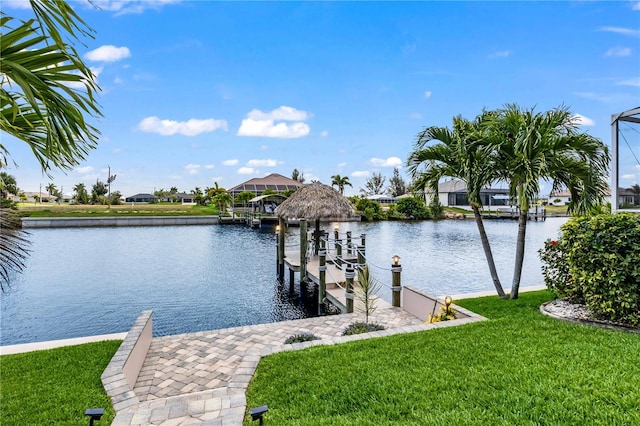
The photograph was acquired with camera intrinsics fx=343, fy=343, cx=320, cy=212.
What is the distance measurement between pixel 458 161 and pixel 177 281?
397 inches

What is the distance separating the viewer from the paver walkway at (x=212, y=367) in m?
2.97

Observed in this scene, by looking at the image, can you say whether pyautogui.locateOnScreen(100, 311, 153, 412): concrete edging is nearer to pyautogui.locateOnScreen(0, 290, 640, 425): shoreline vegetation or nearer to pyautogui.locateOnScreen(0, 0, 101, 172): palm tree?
pyautogui.locateOnScreen(0, 290, 640, 425): shoreline vegetation

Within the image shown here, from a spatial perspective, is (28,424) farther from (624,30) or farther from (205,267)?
(624,30)

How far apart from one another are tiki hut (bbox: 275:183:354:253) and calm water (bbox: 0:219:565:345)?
8.18 ft

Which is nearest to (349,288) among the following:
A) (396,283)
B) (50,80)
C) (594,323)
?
(396,283)

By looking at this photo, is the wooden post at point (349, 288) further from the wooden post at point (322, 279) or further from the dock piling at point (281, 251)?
the dock piling at point (281, 251)

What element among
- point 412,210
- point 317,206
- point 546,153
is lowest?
point 412,210

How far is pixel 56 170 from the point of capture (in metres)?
2.45

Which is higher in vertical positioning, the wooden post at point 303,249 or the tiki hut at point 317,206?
the tiki hut at point 317,206

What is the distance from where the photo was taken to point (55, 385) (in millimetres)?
3598

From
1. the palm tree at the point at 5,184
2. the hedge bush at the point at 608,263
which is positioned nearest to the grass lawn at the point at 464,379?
the hedge bush at the point at 608,263

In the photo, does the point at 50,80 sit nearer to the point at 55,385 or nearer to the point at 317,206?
the point at 55,385

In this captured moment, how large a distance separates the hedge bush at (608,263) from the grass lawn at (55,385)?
226 inches

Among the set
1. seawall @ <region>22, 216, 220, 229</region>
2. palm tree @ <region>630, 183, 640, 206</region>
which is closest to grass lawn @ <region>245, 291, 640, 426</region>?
palm tree @ <region>630, 183, 640, 206</region>
